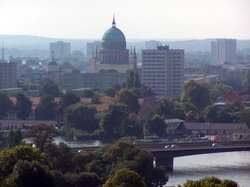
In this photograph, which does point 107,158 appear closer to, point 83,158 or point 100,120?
point 83,158

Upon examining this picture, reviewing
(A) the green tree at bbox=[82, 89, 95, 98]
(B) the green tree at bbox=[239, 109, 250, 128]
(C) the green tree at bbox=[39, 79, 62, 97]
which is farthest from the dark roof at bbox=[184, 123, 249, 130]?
(C) the green tree at bbox=[39, 79, 62, 97]

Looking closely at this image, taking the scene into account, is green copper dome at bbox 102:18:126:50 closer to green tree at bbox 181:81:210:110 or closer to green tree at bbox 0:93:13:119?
green tree at bbox 181:81:210:110

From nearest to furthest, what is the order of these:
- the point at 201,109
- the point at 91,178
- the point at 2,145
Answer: the point at 91,178, the point at 2,145, the point at 201,109

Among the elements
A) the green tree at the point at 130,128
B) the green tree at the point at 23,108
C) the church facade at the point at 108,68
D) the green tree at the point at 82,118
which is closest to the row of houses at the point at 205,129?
the green tree at the point at 130,128

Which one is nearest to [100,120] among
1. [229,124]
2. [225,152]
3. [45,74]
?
[229,124]

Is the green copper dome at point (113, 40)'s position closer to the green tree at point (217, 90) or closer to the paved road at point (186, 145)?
the green tree at point (217, 90)

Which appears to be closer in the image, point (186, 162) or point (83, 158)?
point (83, 158)

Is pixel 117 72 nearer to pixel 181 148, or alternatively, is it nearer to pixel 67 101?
pixel 67 101
